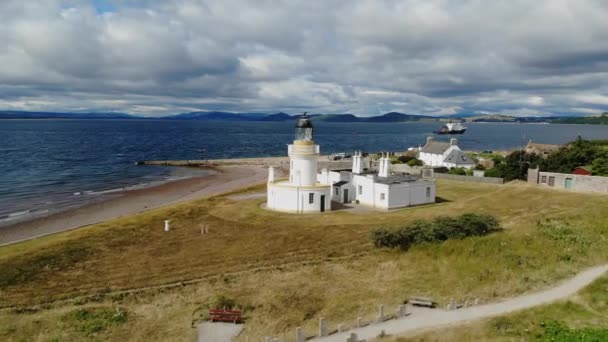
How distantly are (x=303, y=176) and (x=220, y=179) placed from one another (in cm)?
3529

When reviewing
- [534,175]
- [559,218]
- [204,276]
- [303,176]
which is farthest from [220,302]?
[534,175]

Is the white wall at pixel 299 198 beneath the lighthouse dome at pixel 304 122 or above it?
beneath

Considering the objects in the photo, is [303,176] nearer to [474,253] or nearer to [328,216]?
[328,216]

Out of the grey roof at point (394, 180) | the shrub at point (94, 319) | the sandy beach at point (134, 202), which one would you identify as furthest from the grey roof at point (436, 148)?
the shrub at point (94, 319)

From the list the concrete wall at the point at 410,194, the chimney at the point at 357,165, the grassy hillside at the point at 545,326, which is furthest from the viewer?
the chimney at the point at 357,165

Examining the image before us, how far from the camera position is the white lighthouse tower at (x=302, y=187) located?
124 ft

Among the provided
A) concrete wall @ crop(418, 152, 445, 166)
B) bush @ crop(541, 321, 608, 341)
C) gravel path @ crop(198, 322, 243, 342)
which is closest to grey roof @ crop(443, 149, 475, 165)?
concrete wall @ crop(418, 152, 445, 166)

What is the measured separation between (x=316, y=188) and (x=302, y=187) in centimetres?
115

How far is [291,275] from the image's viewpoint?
78.6ft

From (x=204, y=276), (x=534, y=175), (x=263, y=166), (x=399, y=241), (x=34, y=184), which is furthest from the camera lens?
(x=263, y=166)

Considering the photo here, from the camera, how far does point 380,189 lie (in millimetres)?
38875

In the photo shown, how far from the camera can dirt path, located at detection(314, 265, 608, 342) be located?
55.5ft

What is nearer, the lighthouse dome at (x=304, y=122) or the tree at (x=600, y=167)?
the lighthouse dome at (x=304, y=122)

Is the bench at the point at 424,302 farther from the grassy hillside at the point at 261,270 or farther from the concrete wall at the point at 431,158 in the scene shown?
the concrete wall at the point at 431,158
